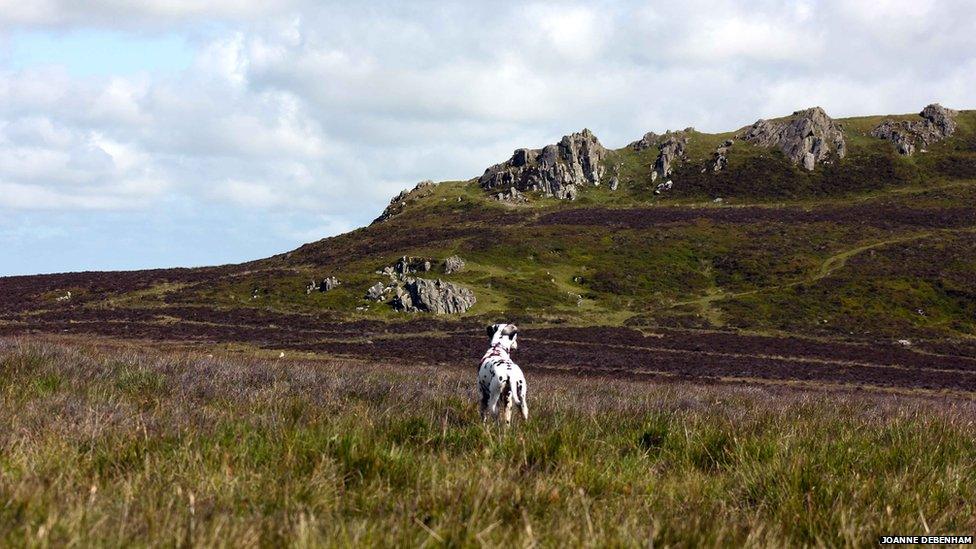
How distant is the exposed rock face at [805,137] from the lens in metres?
145

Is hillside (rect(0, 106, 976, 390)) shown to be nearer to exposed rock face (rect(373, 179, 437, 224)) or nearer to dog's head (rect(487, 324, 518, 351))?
exposed rock face (rect(373, 179, 437, 224))

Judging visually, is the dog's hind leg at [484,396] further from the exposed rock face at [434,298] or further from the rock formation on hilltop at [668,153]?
the rock formation on hilltop at [668,153]

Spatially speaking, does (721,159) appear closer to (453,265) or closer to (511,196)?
(511,196)

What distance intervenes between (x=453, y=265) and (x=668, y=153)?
84.6m

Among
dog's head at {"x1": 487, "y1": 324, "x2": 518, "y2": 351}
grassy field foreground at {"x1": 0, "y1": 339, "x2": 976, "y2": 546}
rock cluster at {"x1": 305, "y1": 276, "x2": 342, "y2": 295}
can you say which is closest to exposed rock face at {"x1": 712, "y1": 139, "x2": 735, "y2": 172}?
rock cluster at {"x1": 305, "y1": 276, "x2": 342, "y2": 295}

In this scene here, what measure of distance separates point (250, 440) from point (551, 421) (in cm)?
351

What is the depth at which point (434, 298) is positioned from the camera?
69688 millimetres

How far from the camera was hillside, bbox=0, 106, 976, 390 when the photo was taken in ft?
189

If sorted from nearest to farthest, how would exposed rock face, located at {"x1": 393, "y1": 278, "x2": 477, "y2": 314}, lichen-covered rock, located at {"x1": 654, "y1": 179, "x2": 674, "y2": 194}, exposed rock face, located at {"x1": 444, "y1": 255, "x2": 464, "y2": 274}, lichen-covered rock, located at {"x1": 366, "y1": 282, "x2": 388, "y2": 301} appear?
exposed rock face, located at {"x1": 393, "y1": 278, "x2": 477, "y2": 314}, lichen-covered rock, located at {"x1": 366, "y1": 282, "x2": 388, "y2": 301}, exposed rock face, located at {"x1": 444, "y1": 255, "x2": 464, "y2": 274}, lichen-covered rock, located at {"x1": 654, "y1": 179, "x2": 674, "y2": 194}

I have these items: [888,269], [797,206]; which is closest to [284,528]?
[888,269]

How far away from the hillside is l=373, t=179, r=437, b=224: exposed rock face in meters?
3.66

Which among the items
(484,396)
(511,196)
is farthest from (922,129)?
(484,396)

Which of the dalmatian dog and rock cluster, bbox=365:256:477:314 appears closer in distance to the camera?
the dalmatian dog

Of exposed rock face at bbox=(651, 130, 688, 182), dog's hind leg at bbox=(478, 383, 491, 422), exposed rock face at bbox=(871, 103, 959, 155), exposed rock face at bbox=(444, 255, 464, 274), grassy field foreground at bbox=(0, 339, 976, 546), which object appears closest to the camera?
grassy field foreground at bbox=(0, 339, 976, 546)
